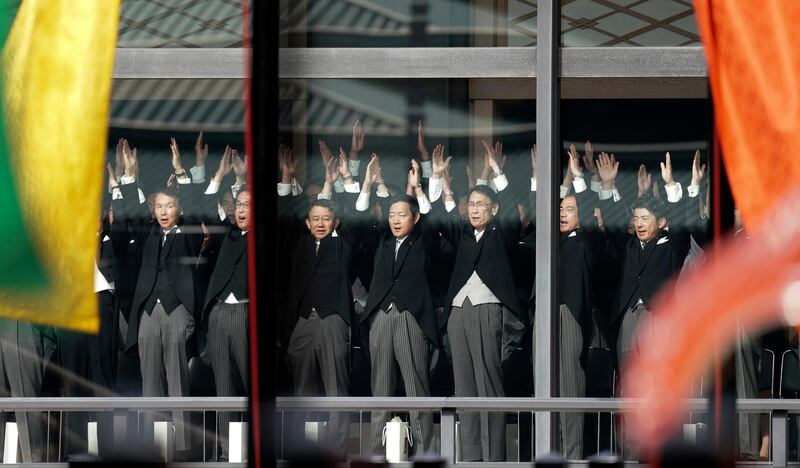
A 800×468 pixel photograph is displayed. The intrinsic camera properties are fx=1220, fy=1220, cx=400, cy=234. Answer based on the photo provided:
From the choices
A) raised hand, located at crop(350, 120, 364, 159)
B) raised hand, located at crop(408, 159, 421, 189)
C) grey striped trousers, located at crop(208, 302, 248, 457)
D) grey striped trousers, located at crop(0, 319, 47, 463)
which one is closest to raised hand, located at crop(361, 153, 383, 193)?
raised hand, located at crop(350, 120, 364, 159)

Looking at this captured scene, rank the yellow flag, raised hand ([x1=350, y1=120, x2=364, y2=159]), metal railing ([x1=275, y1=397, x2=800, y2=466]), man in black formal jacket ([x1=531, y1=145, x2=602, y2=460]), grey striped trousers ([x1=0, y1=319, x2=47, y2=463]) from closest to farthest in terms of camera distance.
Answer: the yellow flag
metal railing ([x1=275, y1=397, x2=800, y2=466])
grey striped trousers ([x1=0, y1=319, x2=47, y2=463])
man in black formal jacket ([x1=531, y1=145, x2=602, y2=460])
raised hand ([x1=350, y1=120, x2=364, y2=159])

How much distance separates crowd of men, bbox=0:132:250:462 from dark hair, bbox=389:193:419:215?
0.98 meters

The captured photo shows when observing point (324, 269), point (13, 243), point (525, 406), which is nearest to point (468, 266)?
point (324, 269)

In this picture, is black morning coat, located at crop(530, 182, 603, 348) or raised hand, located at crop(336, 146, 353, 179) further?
raised hand, located at crop(336, 146, 353, 179)

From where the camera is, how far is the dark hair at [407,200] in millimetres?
8070

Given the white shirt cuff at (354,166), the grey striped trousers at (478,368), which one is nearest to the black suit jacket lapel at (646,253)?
the grey striped trousers at (478,368)

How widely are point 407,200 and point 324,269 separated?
0.71 m

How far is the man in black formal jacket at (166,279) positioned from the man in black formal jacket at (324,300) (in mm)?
672

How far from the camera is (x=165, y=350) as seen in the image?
805 centimetres

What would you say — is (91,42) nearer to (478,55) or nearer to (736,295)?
(736,295)

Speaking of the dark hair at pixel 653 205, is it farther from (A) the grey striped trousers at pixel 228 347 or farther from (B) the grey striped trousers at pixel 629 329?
(A) the grey striped trousers at pixel 228 347

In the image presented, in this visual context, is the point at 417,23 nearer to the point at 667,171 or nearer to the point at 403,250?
the point at 403,250

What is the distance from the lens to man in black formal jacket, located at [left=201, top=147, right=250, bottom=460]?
8.06 meters

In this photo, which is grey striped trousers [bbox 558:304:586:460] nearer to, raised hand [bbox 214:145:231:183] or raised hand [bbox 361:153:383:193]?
raised hand [bbox 361:153:383:193]
